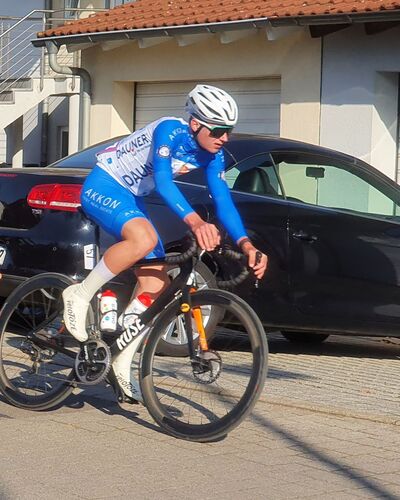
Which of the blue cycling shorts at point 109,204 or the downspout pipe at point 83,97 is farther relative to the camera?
the downspout pipe at point 83,97

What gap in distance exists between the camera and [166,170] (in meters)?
5.91

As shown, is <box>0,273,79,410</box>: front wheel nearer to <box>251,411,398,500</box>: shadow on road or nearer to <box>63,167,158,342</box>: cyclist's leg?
<box>63,167,158,342</box>: cyclist's leg

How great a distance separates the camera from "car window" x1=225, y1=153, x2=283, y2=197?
8.83 meters

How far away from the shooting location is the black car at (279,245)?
8.59 m

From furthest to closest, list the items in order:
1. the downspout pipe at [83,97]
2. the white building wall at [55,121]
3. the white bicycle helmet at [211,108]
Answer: the white building wall at [55,121] → the downspout pipe at [83,97] → the white bicycle helmet at [211,108]

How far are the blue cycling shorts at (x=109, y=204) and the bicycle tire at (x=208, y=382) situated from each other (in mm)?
495

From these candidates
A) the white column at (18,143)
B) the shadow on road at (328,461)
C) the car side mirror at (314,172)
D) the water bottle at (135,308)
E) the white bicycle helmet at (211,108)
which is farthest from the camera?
the white column at (18,143)

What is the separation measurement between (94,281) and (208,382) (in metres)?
0.81

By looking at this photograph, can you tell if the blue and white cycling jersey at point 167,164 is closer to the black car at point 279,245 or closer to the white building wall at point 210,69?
the black car at point 279,245

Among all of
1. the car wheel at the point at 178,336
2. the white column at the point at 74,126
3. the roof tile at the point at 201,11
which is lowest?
the car wheel at the point at 178,336

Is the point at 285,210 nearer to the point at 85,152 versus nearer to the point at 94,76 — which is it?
the point at 85,152

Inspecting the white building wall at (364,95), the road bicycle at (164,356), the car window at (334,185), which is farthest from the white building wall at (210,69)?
the road bicycle at (164,356)

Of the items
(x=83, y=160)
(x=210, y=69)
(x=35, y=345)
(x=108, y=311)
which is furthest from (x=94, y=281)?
(x=210, y=69)

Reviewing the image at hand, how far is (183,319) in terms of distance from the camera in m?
6.13
